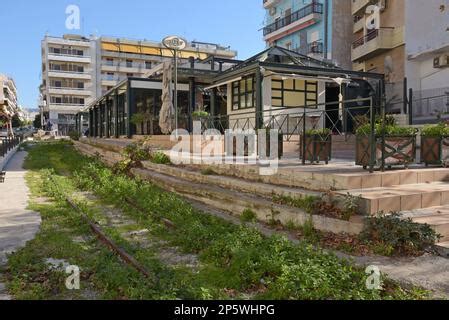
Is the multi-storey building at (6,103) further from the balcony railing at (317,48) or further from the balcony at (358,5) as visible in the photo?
the balcony at (358,5)

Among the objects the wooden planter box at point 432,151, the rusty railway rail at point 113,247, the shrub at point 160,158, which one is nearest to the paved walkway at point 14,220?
the rusty railway rail at point 113,247

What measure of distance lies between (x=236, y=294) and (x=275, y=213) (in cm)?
249

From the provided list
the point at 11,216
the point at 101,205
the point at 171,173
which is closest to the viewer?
the point at 11,216

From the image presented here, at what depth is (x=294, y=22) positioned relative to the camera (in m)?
35.0

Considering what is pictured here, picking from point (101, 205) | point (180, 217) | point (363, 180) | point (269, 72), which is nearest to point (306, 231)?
point (363, 180)

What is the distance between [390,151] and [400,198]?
1270mm

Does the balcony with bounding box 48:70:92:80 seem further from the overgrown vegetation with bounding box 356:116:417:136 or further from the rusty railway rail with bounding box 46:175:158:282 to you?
the overgrown vegetation with bounding box 356:116:417:136

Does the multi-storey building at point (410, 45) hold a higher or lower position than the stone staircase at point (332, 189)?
higher

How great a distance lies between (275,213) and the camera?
630cm

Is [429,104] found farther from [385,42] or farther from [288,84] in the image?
[288,84]

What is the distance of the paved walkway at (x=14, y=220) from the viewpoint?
5836 millimetres

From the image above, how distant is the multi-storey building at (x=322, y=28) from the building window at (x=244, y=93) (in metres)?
13.7
